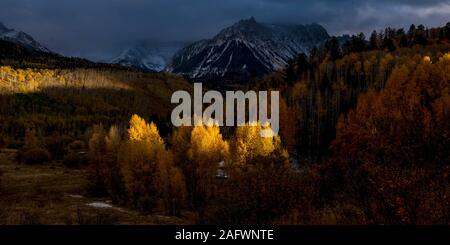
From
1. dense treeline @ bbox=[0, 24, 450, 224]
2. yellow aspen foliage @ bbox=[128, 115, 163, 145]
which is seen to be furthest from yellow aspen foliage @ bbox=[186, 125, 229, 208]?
yellow aspen foliage @ bbox=[128, 115, 163, 145]

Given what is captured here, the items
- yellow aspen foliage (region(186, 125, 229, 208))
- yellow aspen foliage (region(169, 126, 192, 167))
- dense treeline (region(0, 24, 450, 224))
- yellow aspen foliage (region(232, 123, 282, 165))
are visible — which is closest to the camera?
dense treeline (region(0, 24, 450, 224))

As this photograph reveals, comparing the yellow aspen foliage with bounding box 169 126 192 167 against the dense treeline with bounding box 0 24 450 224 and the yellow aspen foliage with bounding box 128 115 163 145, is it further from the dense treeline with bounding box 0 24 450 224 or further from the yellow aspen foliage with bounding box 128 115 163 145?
the yellow aspen foliage with bounding box 128 115 163 145

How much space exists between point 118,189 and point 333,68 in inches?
5175

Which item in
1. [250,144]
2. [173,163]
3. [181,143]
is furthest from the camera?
[181,143]

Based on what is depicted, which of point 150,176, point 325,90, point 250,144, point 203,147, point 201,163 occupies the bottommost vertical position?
point 150,176

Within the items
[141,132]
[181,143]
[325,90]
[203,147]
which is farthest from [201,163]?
[325,90]

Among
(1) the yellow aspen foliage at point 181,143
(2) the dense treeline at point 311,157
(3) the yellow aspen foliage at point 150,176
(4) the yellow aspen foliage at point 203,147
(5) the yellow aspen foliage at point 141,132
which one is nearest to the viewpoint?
(2) the dense treeline at point 311,157

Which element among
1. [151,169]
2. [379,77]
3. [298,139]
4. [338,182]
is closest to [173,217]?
[151,169]

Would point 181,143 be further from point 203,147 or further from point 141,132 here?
point 141,132

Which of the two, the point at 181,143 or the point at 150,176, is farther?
the point at 181,143

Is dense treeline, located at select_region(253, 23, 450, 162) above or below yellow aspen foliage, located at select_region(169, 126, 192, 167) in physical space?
above

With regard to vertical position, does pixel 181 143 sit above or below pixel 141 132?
below

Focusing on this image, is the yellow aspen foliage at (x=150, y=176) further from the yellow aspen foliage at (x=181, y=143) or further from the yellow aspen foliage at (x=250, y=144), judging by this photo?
the yellow aspen foliage at (x=250, y=144)

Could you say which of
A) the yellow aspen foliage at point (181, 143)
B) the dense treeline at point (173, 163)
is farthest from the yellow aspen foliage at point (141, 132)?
the yellow aspen foliage at point (181, 143)
